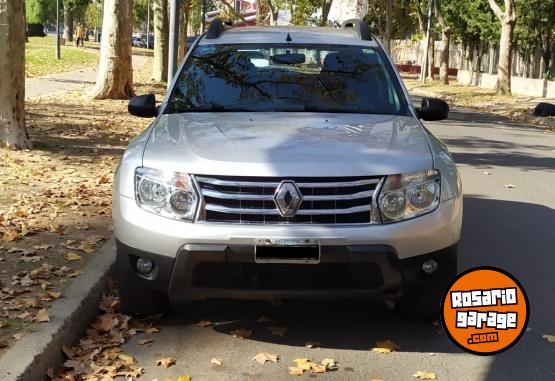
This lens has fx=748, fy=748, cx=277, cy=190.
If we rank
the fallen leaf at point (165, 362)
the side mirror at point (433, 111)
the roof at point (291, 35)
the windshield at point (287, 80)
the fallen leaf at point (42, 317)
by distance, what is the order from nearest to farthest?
the fallen leaf at point (165, 362) < the fallen leaf at point (42, 317) < the windshield at point (287, 80) < the side mirror at point (433, 111) < the roof at point (291, 35)

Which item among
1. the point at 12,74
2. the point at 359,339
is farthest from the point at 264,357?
the point at 12,74

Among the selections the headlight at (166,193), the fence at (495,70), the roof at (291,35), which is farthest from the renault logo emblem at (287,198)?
the fence at (495,70)

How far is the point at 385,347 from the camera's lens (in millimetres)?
4492

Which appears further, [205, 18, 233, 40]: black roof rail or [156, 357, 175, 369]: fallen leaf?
[205, 18, 233, 40]: black roof rail

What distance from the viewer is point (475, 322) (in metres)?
3.73

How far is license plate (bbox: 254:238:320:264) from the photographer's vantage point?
4.02 meters

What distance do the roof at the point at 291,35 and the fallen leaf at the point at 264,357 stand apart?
2602 millimetres

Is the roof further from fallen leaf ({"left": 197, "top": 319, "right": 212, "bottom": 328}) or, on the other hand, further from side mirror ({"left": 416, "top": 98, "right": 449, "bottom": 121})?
fallen leaf ({"left": 197, "top": 319, "right": 212, "bottom": 328})

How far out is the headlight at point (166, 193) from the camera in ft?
13.6

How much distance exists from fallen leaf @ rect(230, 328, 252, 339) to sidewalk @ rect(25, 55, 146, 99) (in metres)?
16.3

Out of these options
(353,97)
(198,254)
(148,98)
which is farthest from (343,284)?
(148,98)

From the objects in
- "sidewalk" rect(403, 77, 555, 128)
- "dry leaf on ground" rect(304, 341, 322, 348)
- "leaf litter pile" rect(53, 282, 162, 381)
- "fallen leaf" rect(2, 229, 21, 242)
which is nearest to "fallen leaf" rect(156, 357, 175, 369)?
"leaf litter pile" rect(53, 282, 162, 381)

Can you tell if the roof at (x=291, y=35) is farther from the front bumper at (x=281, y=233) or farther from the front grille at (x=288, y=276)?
the front grille at (x=288, y=276)

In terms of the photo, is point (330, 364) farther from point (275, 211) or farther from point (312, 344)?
point (275, 211)
